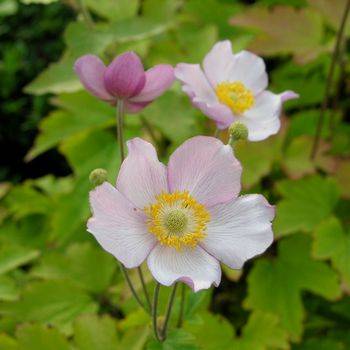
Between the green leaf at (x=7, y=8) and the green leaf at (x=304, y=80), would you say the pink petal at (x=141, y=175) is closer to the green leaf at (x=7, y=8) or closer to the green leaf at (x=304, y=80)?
the green leaf at (x=304, y=80)

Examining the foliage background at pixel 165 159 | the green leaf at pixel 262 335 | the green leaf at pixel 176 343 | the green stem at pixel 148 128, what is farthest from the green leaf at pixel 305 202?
the green leaf at pixel 176 343

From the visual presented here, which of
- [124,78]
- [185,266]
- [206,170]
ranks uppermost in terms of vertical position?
[124,78]

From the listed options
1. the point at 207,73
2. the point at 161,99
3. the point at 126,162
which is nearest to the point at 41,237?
the point at 161,99

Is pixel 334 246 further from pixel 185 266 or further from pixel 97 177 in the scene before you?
pixel 97 177

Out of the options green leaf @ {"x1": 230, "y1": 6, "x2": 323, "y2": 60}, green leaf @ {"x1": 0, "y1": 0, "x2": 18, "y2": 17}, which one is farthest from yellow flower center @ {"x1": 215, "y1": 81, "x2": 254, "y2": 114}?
green leaf @ {"x1": 0, "y1": 0, "x2": 18, "y2": 17}

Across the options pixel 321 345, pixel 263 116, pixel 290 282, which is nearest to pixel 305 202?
pixel 290 282

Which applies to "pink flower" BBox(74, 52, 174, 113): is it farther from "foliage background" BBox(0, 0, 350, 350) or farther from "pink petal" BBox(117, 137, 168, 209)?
"foliage background" BBox(0, 0, 350, 350)
